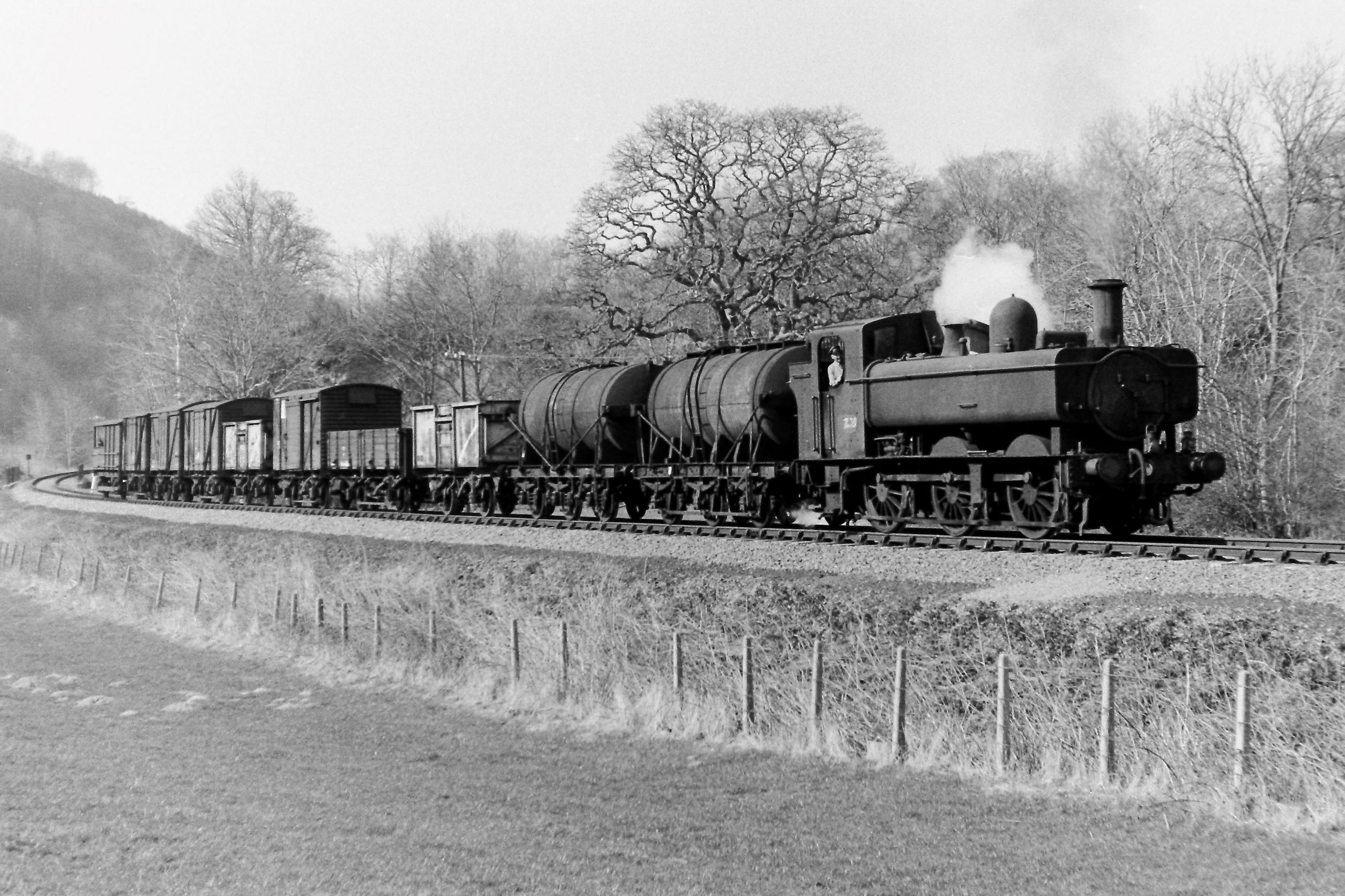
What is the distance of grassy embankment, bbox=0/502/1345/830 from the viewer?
1123cm

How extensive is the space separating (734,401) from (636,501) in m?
4.73

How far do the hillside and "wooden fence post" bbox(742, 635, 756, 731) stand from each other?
8479 centimetres

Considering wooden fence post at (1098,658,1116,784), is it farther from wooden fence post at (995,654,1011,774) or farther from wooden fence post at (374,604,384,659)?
wooden fence post at (374,604,384,659)

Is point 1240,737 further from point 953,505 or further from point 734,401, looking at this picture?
point 734,401

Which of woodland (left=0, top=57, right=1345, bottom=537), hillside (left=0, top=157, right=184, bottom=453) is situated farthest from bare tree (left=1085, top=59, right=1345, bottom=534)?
hillside (left=0, top=157, right=184, bottom=453)

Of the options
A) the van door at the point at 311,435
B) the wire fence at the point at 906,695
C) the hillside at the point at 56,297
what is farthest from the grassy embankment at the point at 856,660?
the hillside at the point at 56,297

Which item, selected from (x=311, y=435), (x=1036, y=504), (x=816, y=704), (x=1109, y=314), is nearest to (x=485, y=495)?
(x=311, y=435)

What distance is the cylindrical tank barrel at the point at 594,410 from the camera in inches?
971

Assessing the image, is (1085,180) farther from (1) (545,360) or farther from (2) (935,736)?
(2) (935,736)

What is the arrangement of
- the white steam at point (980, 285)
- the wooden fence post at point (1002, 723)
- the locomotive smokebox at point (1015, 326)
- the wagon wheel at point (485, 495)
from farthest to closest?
the wagon wheel at point (485, 495) → the white steam at point (980, 285) → the locomotive smokebox at point (1015, 326) → the wooden fence post at point (1002, 723)

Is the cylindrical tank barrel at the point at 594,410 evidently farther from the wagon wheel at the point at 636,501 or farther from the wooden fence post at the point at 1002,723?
the wooden fence post at the point at 1002,723

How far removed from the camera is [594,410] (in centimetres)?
2497

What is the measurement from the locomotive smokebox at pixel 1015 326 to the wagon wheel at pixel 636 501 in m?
9.48

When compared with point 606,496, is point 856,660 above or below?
below
